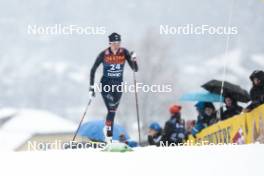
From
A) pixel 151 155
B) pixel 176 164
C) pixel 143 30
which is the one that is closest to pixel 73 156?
pixel 151 155

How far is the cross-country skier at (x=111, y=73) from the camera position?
7629 mm

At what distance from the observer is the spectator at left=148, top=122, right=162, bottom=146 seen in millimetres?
7746

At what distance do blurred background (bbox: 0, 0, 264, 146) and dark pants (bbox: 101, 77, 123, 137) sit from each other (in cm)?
6

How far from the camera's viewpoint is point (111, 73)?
7684 mm

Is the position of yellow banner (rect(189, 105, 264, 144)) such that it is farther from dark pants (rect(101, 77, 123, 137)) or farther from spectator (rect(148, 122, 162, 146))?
dark pants (rect(101, 77, 123, 137))

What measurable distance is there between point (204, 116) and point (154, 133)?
2.03 ft

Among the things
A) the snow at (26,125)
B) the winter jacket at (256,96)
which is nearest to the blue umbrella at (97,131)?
the snow at (26,125)

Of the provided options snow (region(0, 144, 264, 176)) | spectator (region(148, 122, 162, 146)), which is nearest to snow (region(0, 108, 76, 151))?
snow (region(0, 144, 264, 176))

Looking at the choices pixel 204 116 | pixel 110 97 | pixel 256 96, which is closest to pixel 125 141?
pixel 110 97

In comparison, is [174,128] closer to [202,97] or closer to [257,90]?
[202,97]

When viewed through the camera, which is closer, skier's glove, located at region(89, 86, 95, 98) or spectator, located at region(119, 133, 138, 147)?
skier's glove, located at region(89, 86, 95, 98)

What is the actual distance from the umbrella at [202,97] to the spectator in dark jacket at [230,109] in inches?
3.2

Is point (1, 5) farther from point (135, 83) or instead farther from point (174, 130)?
point (174, 130)

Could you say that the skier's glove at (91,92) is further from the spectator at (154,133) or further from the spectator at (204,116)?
the spectator at (204,116)
